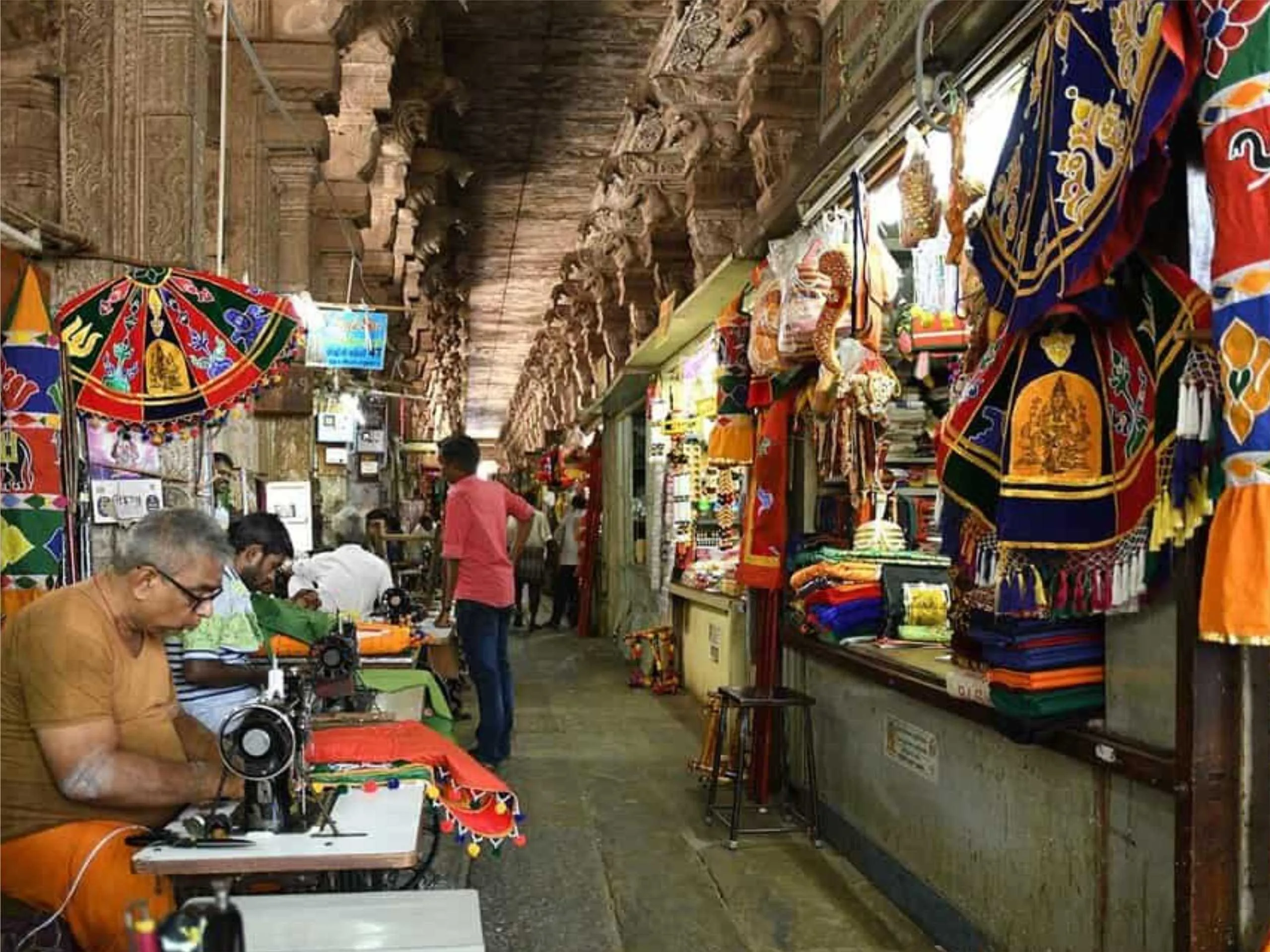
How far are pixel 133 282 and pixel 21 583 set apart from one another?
130 centimetres

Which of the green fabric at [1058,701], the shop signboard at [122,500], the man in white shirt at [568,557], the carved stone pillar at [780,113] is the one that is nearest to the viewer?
the green fabric at [1058,701]

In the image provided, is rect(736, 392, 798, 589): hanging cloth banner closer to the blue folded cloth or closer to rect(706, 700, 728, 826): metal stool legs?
rect(706, 700, 728, 826): metal stool legs

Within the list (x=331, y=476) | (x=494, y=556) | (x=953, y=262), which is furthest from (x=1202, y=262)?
(x=331, y=476)

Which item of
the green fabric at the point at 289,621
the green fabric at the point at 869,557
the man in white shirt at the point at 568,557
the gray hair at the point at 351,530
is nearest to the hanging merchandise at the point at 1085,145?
the green fabric at the point at 869,557

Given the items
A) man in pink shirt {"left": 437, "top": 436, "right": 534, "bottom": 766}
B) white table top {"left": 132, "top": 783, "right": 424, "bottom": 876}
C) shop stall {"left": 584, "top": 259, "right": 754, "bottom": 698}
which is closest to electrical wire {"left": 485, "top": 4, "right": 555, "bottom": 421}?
shop stall {"left": 584, "top": 259, "right": 754, "bottom": 698}

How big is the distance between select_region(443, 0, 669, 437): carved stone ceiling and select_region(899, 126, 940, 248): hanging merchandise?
6273 millimetres

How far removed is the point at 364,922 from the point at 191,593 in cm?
103

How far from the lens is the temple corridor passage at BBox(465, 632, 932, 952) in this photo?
448cm

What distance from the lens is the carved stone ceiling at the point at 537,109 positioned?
10523 mm

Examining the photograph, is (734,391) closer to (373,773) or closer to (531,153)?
(373,773)

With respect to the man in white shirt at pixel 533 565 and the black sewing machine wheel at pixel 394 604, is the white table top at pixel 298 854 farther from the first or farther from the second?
the man in white shirt at pixel 533 565

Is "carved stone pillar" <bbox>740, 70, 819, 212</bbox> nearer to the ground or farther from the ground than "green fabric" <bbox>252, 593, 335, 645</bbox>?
farther from the ground

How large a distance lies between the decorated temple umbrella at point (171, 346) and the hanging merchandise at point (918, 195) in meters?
2.60

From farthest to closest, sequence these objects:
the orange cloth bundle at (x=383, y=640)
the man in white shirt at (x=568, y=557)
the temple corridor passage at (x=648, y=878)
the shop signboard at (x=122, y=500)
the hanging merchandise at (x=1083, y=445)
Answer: the man in white shirt at (x=568, y=557), the orange cloth bundle at (x=383, y=640), the shop signboard at (x=122, y=500), the temple corridor passage at (x=648, y=878), the hanging merchandise at (x=1083, y=445)
